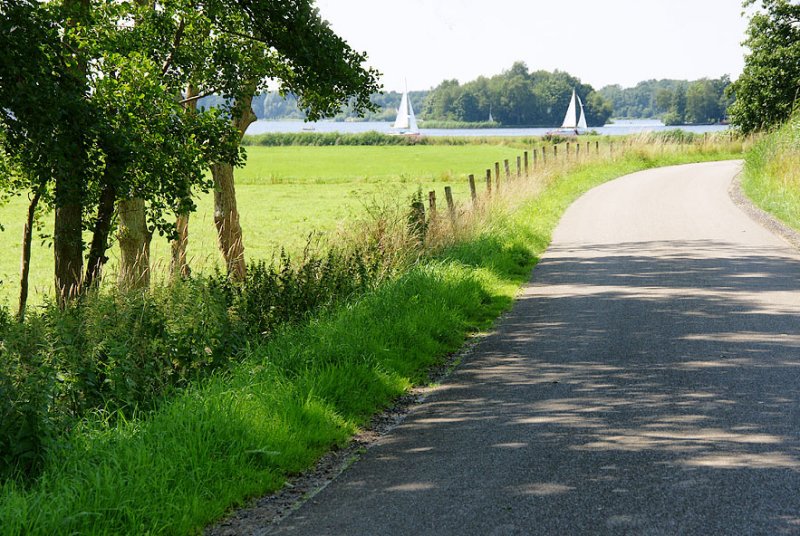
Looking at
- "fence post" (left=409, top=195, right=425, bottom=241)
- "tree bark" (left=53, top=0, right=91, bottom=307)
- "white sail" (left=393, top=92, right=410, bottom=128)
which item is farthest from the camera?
"white sail" (left=393, top=92, right=410, bottom=128)

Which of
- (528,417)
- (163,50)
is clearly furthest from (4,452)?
(163,50)

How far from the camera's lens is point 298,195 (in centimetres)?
4175

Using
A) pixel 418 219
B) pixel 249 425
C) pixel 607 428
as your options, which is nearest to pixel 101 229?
pixel 418 219

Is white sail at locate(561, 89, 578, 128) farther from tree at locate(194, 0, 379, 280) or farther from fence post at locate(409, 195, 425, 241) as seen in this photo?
tree at locate(194, 0, 379, 280)

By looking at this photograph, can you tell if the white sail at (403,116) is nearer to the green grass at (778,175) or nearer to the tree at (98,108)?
the green grass at (778,175)

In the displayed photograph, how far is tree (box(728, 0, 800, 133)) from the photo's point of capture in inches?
1666

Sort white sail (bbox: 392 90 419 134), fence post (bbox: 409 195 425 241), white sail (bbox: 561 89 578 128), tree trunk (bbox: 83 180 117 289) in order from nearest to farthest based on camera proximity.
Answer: tree trunk (bbox: 83 180 117 289) < fence post (bbox: 409 195 425 241) < white sail (bbox: 392 90 419 134) < white sail (bbox: 561 89 578 128)

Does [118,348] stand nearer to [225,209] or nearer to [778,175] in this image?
[225,209]

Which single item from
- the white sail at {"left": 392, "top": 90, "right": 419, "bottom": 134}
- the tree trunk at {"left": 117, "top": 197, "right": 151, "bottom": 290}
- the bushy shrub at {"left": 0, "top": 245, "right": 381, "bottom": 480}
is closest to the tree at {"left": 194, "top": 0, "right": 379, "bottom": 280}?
the bushy shrub at {"left": 0, "top": 245, "right": 381, "bottom": 480}

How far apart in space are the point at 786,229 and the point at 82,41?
15187 mm

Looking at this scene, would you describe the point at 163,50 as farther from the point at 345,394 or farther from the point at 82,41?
the point at 345,394

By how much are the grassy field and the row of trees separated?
90 centimetres

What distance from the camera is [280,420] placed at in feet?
21.6

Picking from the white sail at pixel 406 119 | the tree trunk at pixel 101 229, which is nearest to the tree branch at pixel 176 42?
the tree trunk at pixel 101 229
